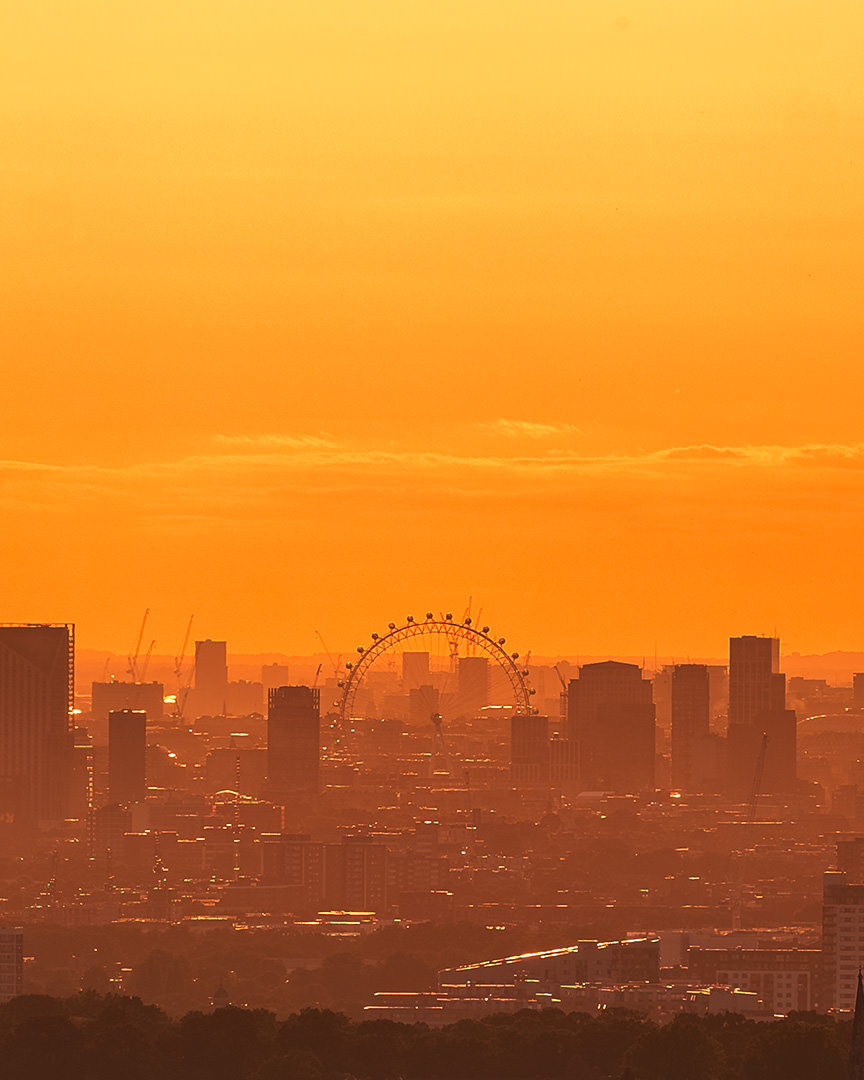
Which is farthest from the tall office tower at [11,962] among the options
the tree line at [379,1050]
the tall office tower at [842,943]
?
the tree line at [379,1050]

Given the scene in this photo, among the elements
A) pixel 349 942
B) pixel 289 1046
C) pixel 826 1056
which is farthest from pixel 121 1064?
pixel 349 942

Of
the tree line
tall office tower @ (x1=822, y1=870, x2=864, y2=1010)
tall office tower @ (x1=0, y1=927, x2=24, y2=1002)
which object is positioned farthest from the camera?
tall office tower @ (x1=822, y1=870, x2=864, y2=1010)

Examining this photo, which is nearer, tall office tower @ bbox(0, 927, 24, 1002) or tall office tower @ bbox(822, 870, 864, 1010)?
tall office tower @ bbox(0, 927, 24, 1002)

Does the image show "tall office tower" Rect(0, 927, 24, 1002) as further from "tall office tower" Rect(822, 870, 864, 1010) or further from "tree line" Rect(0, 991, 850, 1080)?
"tree line" Rect(0, 991, 850, 1080)

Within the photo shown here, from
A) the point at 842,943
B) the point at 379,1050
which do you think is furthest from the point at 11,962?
the point at 379,1050

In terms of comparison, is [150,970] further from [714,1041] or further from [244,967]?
[714,1041]

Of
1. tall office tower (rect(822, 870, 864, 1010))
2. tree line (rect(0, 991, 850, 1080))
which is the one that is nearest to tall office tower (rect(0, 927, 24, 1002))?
tall office tower (rect(822, 870, 864, 1010))
